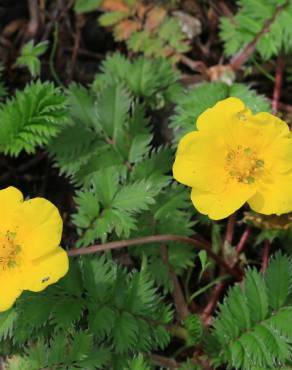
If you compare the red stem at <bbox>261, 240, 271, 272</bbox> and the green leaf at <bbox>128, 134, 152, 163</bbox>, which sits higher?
the green leaf at <bbox>128, 134, 152, 163</bbox>

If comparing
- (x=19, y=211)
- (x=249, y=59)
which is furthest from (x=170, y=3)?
(x=19, y=211)

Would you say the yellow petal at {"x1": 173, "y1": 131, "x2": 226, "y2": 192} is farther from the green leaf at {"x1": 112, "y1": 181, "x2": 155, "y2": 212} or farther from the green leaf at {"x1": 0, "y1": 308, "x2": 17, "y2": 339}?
the green leaf at {"x1": 0, "y1": 308, "x2": 17, "y2": 339}

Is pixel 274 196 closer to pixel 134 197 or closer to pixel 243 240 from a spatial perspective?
pixel 134 197

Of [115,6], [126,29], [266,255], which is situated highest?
[115,6]

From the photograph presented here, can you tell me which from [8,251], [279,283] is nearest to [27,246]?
[8,251]

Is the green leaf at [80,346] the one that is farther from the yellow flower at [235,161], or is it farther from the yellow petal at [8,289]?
the yellow flower at [235,161]

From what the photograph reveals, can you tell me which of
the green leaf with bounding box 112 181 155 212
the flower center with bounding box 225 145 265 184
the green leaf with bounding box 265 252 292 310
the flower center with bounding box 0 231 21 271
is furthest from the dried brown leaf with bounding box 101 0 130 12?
the green leaf with bounding box 265 252 292 310
